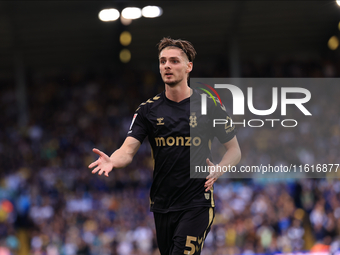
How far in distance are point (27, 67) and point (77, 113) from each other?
14.8ft

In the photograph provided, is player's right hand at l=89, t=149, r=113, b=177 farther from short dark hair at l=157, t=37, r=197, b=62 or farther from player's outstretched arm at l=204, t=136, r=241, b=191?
short dark hair at l=157, t=37, r=197, b=62

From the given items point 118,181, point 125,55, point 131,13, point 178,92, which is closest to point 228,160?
point 178,92

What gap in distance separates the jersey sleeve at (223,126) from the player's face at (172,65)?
53 centimetres

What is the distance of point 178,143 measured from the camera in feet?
14.5

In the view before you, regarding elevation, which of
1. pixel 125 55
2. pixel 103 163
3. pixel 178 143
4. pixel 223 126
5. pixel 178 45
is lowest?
pixel 103 163

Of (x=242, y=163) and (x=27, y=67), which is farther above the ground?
(x=27, y=67)

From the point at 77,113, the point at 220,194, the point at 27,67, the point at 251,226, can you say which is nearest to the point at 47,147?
the point at 77,113

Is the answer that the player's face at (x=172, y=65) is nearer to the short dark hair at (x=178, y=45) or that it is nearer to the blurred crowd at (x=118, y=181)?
the short dark hair at (x=178, y=45)

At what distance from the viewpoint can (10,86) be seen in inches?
922

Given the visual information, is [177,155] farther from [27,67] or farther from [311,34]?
[27,67]

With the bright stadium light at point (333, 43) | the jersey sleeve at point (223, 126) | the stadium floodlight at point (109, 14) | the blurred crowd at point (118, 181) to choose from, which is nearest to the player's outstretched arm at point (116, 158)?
the jersey sleeve at point (223, 126)

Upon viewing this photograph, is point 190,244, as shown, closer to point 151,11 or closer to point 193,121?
point 193,121

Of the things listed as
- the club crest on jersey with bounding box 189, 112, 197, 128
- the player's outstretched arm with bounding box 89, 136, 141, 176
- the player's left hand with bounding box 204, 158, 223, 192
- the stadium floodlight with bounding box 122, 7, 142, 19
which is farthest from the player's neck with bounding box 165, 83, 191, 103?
the stadium floodlight with bounding box 122, 7, 142, 19

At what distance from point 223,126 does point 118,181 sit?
525 inches
